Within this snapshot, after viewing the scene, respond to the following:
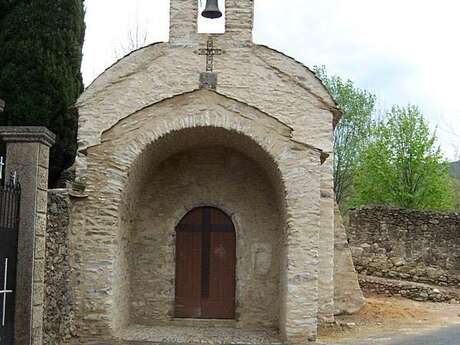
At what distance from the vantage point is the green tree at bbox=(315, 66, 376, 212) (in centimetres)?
3127

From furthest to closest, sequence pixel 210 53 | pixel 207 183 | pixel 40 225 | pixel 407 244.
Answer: pixel 407 244 → pixel 207 183 → pixel 210 53 → pixel 40 225

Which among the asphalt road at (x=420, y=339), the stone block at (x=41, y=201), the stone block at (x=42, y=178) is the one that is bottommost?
the asphalt road at (x=420, y=339)

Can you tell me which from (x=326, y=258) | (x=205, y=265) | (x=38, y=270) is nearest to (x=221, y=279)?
(x=205, y=265)

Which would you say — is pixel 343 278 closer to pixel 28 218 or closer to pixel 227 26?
pixel 227 26

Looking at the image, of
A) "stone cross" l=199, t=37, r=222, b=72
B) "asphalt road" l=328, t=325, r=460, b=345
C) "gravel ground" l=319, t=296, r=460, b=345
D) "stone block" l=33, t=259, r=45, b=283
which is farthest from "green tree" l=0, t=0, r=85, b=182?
"asphalt road" l=328, t=325, r=460, b=345

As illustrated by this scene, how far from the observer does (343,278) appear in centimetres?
1301

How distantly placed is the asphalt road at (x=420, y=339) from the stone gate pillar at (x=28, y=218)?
216 inches

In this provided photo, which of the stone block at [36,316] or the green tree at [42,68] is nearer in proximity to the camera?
the stone block at [36,316]

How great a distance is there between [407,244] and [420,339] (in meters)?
8.07

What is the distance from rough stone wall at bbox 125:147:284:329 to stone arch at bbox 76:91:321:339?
1.25 meters

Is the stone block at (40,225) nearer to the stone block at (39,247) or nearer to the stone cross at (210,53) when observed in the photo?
the stone block at (39,247)

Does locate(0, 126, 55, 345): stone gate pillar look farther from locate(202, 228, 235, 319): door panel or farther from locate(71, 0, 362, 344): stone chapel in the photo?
locate(202, 228, 235, 319): door panel

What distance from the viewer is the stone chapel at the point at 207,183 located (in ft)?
34.8

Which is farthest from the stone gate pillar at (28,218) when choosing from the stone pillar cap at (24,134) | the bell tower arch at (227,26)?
the bell tower arch at (227,26)
